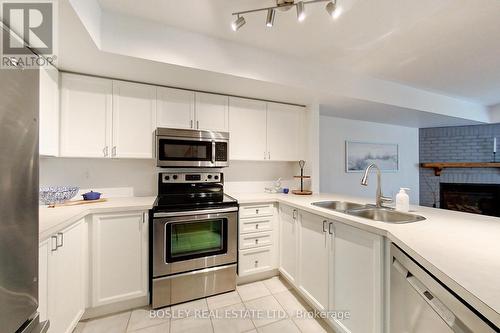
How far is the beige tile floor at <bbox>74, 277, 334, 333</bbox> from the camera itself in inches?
64.3

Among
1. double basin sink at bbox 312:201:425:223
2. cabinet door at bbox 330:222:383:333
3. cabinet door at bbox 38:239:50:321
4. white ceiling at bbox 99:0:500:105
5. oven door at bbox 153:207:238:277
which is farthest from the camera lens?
oven door at bbox 153:207:238:277

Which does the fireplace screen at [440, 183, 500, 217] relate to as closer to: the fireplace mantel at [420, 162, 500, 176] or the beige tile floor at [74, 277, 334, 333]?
the fireplace mantel at [420, 162, 500, 176]

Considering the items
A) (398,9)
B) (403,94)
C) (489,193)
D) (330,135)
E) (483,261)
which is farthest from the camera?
(489,193)

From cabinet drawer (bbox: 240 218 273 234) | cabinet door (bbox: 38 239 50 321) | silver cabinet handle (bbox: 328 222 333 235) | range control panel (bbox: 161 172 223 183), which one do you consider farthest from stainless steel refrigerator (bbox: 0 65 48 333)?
silver cabinet handle (bbox: 328 222 333 235)

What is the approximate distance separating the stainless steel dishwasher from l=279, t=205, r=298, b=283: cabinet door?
3.24 ft

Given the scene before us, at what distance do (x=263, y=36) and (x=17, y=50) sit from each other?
5.29 feet

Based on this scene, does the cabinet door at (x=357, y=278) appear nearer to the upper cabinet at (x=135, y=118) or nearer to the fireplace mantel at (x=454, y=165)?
the upper cabinet at (x=135, y=118)

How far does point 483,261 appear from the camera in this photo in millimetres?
785

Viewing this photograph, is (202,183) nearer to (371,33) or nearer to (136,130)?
(136,130)

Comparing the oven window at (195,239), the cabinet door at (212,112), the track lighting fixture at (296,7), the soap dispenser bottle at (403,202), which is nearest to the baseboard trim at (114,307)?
the oven window at (195,239)

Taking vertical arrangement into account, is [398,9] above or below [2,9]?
above

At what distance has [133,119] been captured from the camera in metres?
2.11

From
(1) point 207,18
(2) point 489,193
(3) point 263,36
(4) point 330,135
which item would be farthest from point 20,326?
(2) point 489,193

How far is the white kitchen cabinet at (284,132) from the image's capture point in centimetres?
274
